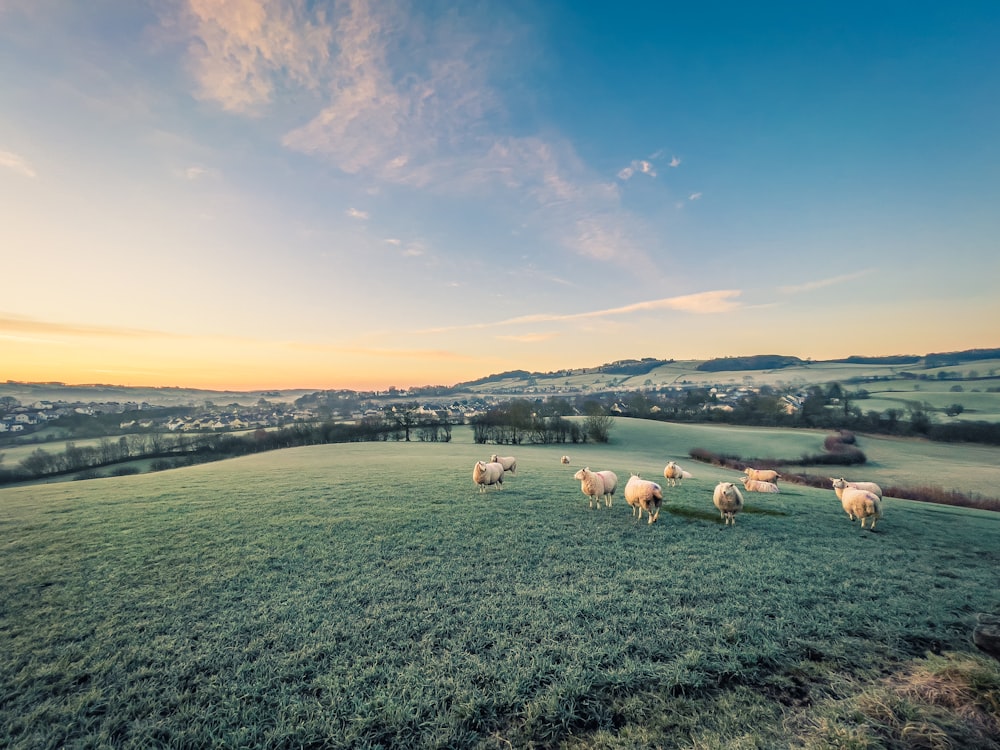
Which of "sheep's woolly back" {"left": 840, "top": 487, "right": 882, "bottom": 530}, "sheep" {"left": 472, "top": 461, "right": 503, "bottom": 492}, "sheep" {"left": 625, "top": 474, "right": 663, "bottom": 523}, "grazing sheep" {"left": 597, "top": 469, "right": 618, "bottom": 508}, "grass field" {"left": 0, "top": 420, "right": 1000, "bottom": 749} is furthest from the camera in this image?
"sheep" {"left": 472, "top": 461, "right": 503, "bottom": 492}

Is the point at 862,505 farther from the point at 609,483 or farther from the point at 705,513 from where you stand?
the point at 609,483

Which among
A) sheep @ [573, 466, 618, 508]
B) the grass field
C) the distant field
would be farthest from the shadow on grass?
the distant field

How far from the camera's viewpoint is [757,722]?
4324 millimetres

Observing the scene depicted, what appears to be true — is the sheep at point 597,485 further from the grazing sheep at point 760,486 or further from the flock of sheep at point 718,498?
the grazing sheep at point 760,486

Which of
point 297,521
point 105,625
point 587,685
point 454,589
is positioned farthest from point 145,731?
point 297,521

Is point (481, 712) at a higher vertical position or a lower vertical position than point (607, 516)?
higher

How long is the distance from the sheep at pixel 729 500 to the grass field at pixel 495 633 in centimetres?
49

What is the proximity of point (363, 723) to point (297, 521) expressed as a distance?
976cm

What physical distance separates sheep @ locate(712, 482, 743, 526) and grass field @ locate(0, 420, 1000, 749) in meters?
0.49

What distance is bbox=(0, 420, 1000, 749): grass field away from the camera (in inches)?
170

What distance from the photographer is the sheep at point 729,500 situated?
39.3 ft

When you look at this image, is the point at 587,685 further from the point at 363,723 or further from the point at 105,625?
the point at 105,625

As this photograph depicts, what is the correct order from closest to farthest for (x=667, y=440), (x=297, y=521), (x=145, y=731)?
(x=145, y=731) < (x=297, y=521) < (x=667, y=440)

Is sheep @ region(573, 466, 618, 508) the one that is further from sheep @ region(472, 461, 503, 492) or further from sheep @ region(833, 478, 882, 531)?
sheep @ region(833, 478, 882, 531)
